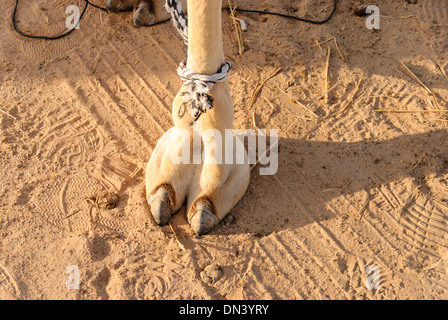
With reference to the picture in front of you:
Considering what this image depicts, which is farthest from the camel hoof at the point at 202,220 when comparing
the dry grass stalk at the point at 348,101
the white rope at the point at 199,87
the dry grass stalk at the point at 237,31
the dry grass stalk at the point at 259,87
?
the dry grass stalk at the point at 237,31

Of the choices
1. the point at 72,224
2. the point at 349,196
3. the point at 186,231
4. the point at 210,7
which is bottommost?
the point at 349,196

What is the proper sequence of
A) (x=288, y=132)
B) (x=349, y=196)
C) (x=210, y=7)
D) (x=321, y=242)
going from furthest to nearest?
(x=288, y=132), (x=349, y=196), (x=321, y=242), (x=210, y=7)

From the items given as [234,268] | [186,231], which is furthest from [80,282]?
[234,268]

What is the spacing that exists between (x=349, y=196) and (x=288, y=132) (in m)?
0.77

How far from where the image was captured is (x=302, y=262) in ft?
10.8

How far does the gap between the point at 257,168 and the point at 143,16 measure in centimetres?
209

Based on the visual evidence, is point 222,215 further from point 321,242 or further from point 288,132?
point 288,132

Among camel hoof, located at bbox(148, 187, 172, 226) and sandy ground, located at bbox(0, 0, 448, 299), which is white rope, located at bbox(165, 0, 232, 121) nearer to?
camel hoof, located at bbox(148, 187, 172, 226)

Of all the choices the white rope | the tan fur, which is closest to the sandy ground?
the tan fur

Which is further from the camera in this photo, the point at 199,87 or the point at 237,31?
the point at 237,31

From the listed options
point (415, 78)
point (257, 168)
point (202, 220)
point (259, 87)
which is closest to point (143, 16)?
point (259, 87)

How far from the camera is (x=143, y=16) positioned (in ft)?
15.5

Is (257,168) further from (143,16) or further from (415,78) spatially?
(143,16)

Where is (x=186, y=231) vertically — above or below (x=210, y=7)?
below
